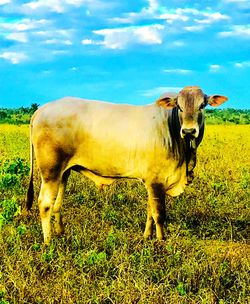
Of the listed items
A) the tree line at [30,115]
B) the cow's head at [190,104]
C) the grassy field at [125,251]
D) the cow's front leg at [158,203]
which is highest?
the tree line at [30,115]

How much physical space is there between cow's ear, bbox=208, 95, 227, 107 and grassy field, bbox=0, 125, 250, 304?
1546 mm

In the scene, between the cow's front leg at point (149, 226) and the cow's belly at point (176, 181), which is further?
the cow's front leg at point (149, 226)

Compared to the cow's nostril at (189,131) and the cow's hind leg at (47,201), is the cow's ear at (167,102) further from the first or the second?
the cow's hind leg at (47,201)

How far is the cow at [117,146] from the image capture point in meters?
6.43

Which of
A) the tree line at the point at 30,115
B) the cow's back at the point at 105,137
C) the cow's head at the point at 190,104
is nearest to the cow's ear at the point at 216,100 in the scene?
the cow's head at the point at 190,104

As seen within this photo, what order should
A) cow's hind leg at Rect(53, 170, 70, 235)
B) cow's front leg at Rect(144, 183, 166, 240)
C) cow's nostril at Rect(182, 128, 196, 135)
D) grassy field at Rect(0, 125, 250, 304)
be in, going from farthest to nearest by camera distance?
cow's hind leg at Rect(53, 170, 70, 235), cow's front leg at Rect(144, 183, 166, 240), cow's nostril at Rect(182, 128, 196, 135), grassy field at Rect(0, 125, 250, 304)

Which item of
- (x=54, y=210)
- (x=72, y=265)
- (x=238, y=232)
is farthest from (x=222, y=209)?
(x=72, y=265)

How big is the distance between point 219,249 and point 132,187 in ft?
11.5

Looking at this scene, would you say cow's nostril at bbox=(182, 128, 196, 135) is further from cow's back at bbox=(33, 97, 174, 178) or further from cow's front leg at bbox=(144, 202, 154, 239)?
cow's front leg at bbox=(144, 202, 154, 239)

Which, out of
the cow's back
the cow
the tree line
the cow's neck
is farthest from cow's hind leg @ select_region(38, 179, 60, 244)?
the tree line

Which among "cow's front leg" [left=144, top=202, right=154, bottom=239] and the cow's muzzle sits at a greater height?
the cow's muzzle

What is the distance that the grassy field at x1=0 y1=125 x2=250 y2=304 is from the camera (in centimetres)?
474

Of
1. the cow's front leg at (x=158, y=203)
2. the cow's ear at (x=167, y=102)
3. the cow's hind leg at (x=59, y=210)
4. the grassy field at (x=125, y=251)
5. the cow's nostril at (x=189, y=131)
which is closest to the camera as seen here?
the grassy field at (x=125, y=251)

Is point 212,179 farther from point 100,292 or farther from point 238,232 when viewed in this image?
point 100,292
